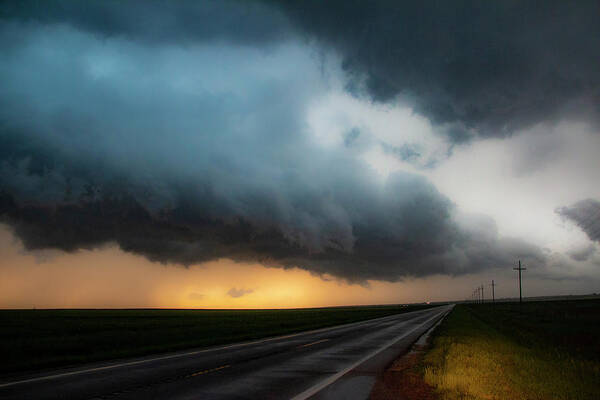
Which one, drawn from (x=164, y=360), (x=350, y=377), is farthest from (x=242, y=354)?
(x=350, y=377)

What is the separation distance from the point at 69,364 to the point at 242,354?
5894mm

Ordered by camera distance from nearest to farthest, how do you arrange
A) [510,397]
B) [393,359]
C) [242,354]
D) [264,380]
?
[510,397]
[264,380]
[393,359]
[242,354]

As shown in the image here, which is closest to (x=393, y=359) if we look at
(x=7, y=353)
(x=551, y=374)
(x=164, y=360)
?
(x=551, y=374)

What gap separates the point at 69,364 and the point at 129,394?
21.3 feet

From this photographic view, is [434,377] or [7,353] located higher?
[434,377]

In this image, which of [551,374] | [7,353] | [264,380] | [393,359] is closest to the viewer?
[264,380]

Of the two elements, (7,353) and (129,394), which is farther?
(7,353)

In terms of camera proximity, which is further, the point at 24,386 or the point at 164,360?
the point at 164,360

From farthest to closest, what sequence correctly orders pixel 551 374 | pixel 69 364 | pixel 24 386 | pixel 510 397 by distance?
pixel 69 364 < pixel 551 374 < pixel 24 386 < pixel 510 397

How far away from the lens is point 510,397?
8305mm

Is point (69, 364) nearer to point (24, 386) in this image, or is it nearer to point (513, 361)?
point (24, 386)

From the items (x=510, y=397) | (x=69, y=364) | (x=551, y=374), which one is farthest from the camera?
(x=69, y=364)

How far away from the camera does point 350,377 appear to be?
1085cm

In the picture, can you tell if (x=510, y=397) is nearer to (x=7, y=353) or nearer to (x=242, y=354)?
(x=242, y=354)
